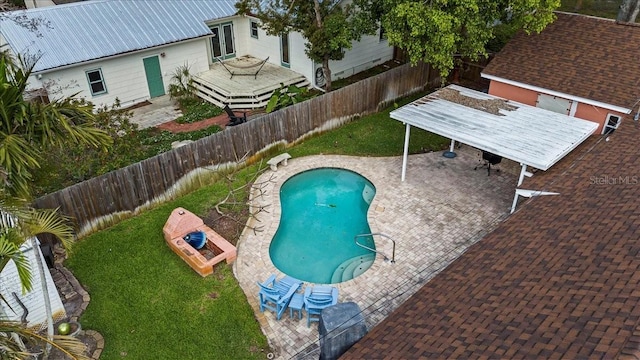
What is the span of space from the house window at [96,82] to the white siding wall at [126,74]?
14 cm

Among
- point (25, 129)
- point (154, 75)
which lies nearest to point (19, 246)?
point (25, 129)

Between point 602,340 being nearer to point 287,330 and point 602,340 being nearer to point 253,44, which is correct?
point 287,330

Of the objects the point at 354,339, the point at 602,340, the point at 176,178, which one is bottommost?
the point at 176,178

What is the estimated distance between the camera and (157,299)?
41.1 feet

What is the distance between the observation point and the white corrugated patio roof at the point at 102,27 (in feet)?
66.8

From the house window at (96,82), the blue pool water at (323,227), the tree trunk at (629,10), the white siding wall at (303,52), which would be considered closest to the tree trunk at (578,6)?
the tree trunk at (629,10)

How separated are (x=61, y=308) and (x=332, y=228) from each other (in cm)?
806

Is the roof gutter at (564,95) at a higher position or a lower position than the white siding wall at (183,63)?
higher

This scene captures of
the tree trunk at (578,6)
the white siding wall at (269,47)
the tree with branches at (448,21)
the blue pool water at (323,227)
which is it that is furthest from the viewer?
the tree trunk at (578,6)

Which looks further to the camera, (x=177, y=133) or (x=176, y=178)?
(x=177, y=133)

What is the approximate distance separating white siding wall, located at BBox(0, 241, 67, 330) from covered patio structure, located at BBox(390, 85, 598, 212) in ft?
37.5

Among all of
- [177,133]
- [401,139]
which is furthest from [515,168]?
[177,133]

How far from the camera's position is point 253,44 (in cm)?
2638

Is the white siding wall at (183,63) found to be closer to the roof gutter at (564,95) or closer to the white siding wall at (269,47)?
the white siding wall at (269,47)
